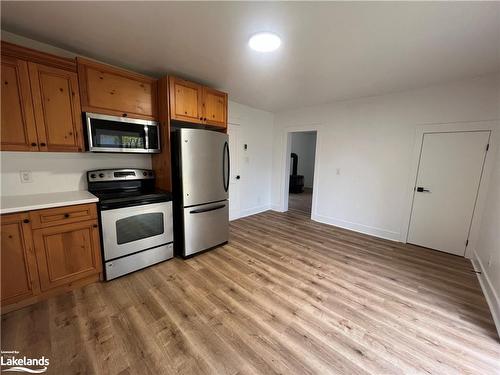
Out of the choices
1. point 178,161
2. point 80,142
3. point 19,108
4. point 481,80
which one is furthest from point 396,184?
point 19,108

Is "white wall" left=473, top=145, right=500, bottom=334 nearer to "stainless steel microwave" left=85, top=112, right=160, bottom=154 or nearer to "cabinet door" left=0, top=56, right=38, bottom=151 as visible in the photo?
"stainless steel microwave" left=85, top=112, right=160, bottom=154

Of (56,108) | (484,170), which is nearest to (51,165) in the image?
(56,108)

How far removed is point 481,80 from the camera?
2.64 meters

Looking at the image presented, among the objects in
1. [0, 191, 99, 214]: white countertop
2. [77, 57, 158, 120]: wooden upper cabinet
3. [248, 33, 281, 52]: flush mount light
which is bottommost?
[0, 191, 99, 214]: white countertop

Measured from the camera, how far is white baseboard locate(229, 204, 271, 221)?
4458 mm

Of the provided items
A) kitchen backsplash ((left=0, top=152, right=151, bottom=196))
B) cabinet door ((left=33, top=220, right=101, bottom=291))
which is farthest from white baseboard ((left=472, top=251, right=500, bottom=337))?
kitchen backsplash ((left=0, top=152, right=151, bottom=196))

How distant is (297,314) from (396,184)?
2898 mm

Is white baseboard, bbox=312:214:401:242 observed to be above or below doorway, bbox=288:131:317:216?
below

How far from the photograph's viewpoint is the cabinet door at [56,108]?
6.26 feet

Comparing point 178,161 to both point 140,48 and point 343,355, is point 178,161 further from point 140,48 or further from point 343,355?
point 343,355

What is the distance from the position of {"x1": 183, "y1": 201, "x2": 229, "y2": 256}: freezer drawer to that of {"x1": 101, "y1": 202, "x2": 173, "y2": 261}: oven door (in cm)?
24

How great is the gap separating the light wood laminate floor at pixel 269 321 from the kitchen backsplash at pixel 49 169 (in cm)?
118

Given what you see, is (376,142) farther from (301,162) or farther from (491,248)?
(301,162)

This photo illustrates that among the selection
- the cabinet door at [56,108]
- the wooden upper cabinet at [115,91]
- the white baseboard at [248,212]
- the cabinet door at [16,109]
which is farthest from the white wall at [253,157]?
the cabinet door at [16,109]
